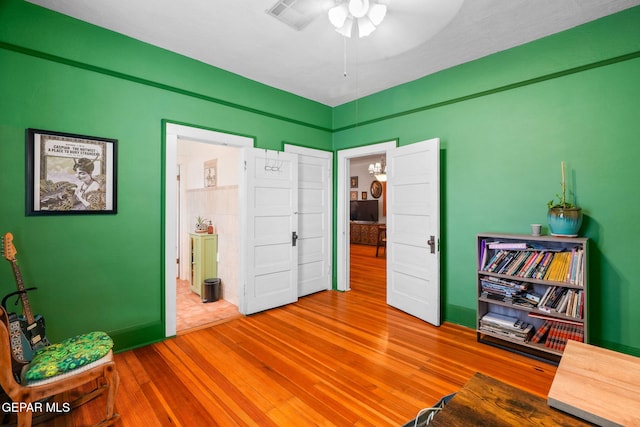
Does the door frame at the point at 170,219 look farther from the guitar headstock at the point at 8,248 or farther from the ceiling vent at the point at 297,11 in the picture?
the ceiling vent at the point at 297,11

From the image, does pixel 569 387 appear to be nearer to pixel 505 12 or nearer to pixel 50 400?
pixel 505 12

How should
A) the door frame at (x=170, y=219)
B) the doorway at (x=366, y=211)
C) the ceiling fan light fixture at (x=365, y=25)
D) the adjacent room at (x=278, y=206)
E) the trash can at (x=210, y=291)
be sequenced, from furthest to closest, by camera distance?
the doorway at (x=366, y=211)
the trash can at (x=210, y=291)
the door frame at (x=170, y=219)
the ceiling fan light fixture at (x=365, y=25)
the adjacent room at (x=278, y=206)

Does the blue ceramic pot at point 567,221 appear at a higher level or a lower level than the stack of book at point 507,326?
higher

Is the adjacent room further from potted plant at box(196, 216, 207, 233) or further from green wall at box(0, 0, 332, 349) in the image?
potted plant at box(196, 216, 207, 233)

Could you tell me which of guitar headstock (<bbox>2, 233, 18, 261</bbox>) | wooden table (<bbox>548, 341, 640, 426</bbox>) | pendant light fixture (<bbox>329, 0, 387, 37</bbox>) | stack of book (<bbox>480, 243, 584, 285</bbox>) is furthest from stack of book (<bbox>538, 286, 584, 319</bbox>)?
guitar headstock (<bbox>2, 233, 18, 261</bbox>)

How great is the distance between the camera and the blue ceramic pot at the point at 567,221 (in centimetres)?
249

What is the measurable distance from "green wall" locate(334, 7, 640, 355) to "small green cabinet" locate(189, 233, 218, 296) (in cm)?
326

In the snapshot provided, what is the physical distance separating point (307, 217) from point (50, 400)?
322 cm

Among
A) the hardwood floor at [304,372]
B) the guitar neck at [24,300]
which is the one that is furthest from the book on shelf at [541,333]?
the guitar neck at [24,300]

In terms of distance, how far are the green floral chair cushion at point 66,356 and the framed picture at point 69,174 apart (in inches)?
46.0

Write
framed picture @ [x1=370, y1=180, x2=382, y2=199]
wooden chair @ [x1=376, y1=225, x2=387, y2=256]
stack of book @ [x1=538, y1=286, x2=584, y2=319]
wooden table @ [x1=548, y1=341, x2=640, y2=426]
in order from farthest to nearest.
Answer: framed picture @ [x1=370, y1=180, x2=382, y2=199] < wooden chair @ [x1=376, y1=225, x2=387, y2=256] < stack of book @ [x1=538, y1=286, x2=584, y2=319] < wooden table @ [x1=548, y1=341, x2=640, y2=426]

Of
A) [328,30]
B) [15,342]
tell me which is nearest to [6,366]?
[15,342]

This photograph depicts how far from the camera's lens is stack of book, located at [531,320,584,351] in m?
2.48

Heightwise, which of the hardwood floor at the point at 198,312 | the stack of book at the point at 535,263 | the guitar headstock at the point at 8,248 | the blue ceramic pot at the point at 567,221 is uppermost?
the blue ceramic pot at the point at 567,221
